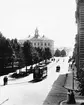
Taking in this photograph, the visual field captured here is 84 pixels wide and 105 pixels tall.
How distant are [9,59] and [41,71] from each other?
2591 cm

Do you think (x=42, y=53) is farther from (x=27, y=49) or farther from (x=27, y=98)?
(x=27, y=98)

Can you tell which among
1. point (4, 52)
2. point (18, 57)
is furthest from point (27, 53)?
point (4, 52)

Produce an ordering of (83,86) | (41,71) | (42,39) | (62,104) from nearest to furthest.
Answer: (83,86)
(62,104)
(41,71)
(42,39)

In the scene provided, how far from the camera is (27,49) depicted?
65625 mm

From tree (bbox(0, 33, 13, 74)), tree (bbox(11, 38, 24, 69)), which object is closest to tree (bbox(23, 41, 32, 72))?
tree (bbox(11, 38, 24, 69))

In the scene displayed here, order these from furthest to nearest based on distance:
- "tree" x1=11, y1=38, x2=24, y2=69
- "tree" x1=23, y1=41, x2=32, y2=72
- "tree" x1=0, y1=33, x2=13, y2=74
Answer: "tree" x1=0, y1=33, x2=13, y2=74
"tree" x1=23, y1=41, x2=32, y2=72
"tree" x1=11, y1=38, x2=24, y2=69

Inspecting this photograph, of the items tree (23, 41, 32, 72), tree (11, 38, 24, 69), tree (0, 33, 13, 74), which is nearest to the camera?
tree (11, 38, 24, 69)

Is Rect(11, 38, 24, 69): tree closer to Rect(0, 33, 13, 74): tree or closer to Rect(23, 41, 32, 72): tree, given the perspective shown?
Rect(23, 41, 32, 72): tree

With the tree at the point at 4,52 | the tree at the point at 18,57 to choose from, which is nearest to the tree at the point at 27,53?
the tree at the point at 18,57

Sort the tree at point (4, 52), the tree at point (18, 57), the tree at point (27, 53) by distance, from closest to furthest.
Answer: the tree at point (18, 57) < the tree at point (27, 53) < the tree at point (4, 52)

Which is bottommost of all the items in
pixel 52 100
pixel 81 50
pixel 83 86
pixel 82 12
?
pixel 52 100

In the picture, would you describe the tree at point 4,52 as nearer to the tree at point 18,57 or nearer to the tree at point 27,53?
the tree at point 18,57

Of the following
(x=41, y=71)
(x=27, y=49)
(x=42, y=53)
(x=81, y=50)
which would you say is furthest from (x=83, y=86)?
(x=42, y=53)

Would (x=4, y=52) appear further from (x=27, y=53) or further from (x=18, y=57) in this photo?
(x=27, y=53)
